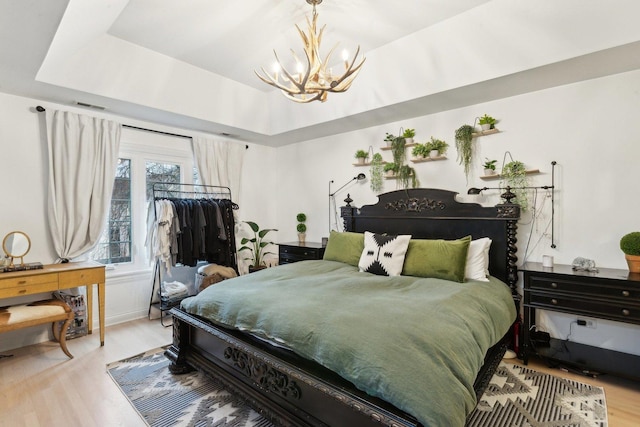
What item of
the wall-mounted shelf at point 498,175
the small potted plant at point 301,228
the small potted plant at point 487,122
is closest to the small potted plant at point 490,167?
the wall-mounted shelf at point 498,175

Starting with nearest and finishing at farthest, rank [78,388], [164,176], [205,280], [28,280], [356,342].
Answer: [356,342], [78,388], [28,280], [205,280], [164,176]

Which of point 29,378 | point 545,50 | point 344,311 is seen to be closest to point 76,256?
point 29,378

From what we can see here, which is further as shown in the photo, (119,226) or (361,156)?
(361,156)

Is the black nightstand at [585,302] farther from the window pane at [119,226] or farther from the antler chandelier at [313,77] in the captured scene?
the window pane at [119,226]

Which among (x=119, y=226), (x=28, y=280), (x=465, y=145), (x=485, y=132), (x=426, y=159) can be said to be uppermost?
(x=485, y=132)

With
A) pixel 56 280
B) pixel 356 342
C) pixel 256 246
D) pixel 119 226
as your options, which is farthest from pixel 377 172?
pixel 56 280

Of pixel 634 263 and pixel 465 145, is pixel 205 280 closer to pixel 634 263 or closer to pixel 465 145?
pixel 465 145

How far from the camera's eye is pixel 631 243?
252 cm

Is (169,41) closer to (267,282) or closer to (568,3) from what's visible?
(267,282)

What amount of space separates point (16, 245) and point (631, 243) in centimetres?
535

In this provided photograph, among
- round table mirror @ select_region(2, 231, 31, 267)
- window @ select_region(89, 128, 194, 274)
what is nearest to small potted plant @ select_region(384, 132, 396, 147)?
window @ select_region(89, 128, 194, 274)

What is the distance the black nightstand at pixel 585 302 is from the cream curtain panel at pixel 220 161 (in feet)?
12.9

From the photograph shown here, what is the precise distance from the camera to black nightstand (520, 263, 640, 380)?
2.37m

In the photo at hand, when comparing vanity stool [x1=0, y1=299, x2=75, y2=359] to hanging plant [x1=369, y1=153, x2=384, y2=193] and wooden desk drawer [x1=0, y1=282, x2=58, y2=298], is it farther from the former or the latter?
hanging plant [x1=369, y1=153, x2=384, y2=193]
